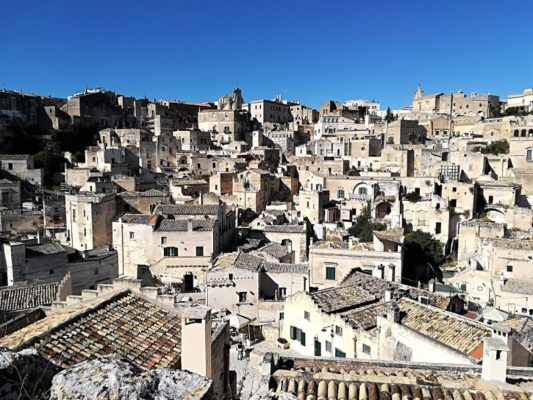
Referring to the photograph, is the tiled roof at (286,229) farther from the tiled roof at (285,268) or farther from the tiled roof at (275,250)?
the tiled roof at (285,268)

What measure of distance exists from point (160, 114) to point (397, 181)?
41982 mm

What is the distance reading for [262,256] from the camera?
2420 cm

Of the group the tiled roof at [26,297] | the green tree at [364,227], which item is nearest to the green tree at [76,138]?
the green tree at [364,227]

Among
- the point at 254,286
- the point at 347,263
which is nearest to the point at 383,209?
the point at 347,263

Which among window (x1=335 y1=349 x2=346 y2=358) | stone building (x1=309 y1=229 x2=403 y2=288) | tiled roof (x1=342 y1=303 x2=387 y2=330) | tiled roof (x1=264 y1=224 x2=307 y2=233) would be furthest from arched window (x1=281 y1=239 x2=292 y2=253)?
window (x1=335 y1=349 x2=346 y2=358)

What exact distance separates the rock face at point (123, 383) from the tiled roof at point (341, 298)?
13465mm

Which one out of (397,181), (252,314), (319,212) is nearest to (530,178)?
(397,181)

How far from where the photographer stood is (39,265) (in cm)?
2027

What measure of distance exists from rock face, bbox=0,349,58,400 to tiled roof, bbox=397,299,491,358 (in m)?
10.2

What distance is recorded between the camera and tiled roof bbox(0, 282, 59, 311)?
14023mm

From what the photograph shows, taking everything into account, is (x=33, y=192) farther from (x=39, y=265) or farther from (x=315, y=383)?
(x=315, y=383)

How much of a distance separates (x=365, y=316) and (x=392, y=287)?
3.00m

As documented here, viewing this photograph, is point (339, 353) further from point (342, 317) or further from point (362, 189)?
point (362, 189)

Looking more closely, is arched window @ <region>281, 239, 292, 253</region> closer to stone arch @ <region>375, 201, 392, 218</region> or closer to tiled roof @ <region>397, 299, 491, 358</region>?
stone arch @ <region>375, 201, 392, 218</region>
